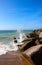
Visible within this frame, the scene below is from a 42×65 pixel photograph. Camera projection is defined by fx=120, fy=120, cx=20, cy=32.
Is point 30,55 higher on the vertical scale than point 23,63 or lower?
higher

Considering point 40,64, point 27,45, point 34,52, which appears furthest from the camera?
point 27,45

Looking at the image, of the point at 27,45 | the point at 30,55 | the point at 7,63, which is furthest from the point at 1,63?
the point at 27,45

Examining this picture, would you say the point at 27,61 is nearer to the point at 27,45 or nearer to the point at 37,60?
the point at 37,60

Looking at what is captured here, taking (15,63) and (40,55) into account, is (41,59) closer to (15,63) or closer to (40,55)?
(40,55)

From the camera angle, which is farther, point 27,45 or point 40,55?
point 27,45

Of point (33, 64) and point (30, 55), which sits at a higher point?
point (30, 55)

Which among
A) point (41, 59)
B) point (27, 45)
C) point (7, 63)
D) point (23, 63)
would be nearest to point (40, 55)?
point (41, 59)

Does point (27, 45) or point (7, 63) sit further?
point (27, 45)

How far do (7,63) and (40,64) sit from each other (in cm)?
177

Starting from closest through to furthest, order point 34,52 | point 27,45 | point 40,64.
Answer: point 40,64, point 34,52, point 27,45

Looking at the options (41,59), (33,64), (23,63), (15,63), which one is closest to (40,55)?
(41,59)

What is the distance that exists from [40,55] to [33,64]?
580mm

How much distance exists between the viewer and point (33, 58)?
20.3 feet

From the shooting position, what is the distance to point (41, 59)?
19.8 ft
